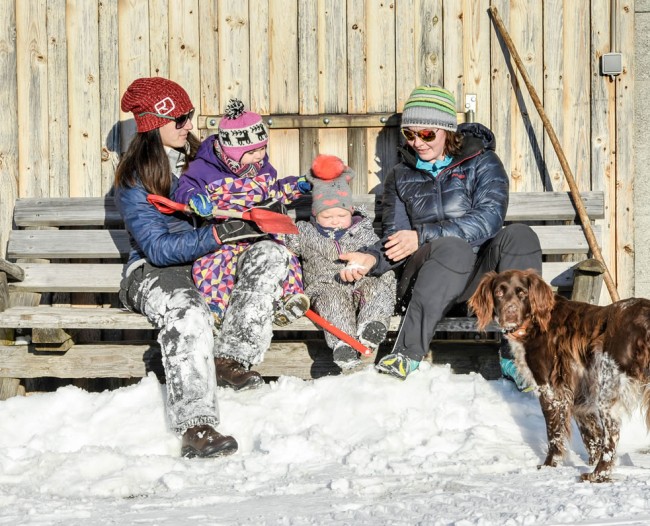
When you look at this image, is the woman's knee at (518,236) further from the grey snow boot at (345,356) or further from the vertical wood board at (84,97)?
the vertical wood board at (84,97)

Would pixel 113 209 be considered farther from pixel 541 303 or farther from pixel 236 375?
pixel 541 303

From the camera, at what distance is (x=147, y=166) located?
497 centimetres

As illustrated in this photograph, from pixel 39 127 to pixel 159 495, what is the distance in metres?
3.29

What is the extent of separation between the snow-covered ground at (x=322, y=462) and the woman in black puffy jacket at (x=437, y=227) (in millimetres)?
336

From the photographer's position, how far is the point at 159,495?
145 inches

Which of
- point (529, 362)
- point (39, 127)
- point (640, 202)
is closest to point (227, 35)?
point (39, 127)

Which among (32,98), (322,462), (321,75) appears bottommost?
(322,462)

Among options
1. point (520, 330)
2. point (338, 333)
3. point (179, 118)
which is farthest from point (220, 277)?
point (520, 330)

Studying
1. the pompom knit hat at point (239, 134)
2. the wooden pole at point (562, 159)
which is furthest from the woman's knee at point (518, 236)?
the pompom knit hat at point (239, 134)

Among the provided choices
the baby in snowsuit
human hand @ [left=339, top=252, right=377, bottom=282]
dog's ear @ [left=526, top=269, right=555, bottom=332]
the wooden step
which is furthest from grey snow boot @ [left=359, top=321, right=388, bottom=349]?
dog's ear @ [left=526, top=269, right=555, bottom=332]

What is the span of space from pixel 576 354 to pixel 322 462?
115 cm

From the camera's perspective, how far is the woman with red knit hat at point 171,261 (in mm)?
4277

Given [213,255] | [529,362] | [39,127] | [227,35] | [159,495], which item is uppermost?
[227,35]

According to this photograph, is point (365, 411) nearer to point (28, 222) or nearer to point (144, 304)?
point (144, 304)
